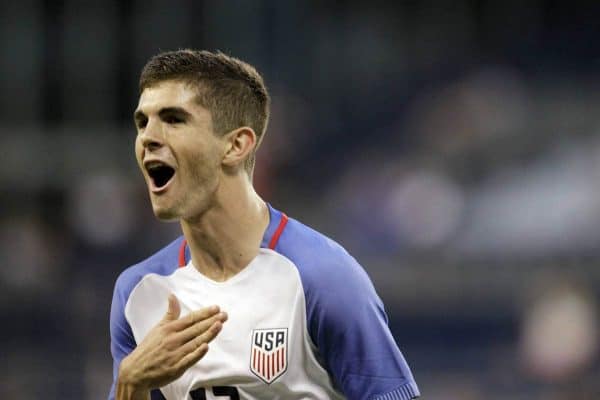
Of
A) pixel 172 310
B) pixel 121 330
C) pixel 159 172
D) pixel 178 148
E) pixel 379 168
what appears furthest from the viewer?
pixel 379 168

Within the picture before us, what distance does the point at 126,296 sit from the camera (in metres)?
4.08

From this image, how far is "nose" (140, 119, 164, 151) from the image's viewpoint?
375 centimetres

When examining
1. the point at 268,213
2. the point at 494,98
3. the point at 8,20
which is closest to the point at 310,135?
the point at 494,98

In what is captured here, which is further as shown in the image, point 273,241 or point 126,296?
point 126,296

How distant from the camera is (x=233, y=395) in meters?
3.82

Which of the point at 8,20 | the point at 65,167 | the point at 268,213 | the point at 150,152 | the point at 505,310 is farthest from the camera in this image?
the point at 8,20

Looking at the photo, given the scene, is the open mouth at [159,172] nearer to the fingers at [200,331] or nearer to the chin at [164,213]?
the chin at [164,213]

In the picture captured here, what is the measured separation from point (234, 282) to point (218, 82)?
28.1 inches

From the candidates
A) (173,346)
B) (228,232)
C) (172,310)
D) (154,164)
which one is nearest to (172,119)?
(154,164)

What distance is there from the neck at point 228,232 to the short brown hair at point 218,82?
15 centimetres

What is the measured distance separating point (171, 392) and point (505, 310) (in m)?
7.70

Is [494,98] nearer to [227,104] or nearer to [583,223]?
[583,223]

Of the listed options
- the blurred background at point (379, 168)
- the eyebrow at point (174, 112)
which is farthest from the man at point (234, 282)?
the blurred background at point (379, 168)

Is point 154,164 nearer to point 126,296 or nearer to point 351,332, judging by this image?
point 126,296
